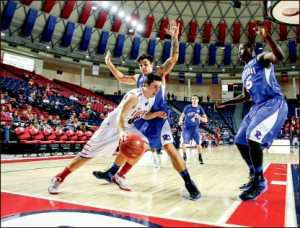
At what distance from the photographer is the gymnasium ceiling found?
58.8 feet

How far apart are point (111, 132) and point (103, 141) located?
14cm

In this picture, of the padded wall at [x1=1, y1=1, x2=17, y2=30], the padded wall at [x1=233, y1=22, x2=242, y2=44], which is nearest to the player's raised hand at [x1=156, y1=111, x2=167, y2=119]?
the padded wall at [x1=1, y1=1, x2=17, y2=30]

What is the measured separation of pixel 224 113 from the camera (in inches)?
1011

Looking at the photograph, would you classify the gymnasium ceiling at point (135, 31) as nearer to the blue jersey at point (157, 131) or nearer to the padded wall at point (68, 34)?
the padded wall at point (68, 34)

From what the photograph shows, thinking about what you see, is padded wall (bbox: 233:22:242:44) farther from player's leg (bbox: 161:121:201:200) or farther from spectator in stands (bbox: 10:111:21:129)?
player's leg (bbox: 161:121:201:200)

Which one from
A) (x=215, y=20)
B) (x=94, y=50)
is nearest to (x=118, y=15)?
(x=94, y=50)

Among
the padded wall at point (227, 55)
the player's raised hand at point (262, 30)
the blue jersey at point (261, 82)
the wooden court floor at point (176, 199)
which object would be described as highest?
the padded wall at point (227, 55)

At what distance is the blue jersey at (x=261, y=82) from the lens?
2.62 metres

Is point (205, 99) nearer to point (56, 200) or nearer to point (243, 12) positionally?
point (243, 12)

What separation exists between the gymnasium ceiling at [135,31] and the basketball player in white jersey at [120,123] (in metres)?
16.8

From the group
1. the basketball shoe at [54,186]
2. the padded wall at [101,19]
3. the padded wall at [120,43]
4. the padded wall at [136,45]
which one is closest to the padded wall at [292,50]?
the padded wall at [136,45]

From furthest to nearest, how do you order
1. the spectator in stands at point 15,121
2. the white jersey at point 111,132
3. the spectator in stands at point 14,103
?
the spectator in stands at point 14,103 < the spectator in stands at point 15,121 < the white jersey at point 111,132

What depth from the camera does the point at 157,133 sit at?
2875mm

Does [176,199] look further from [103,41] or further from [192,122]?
[103,41]
